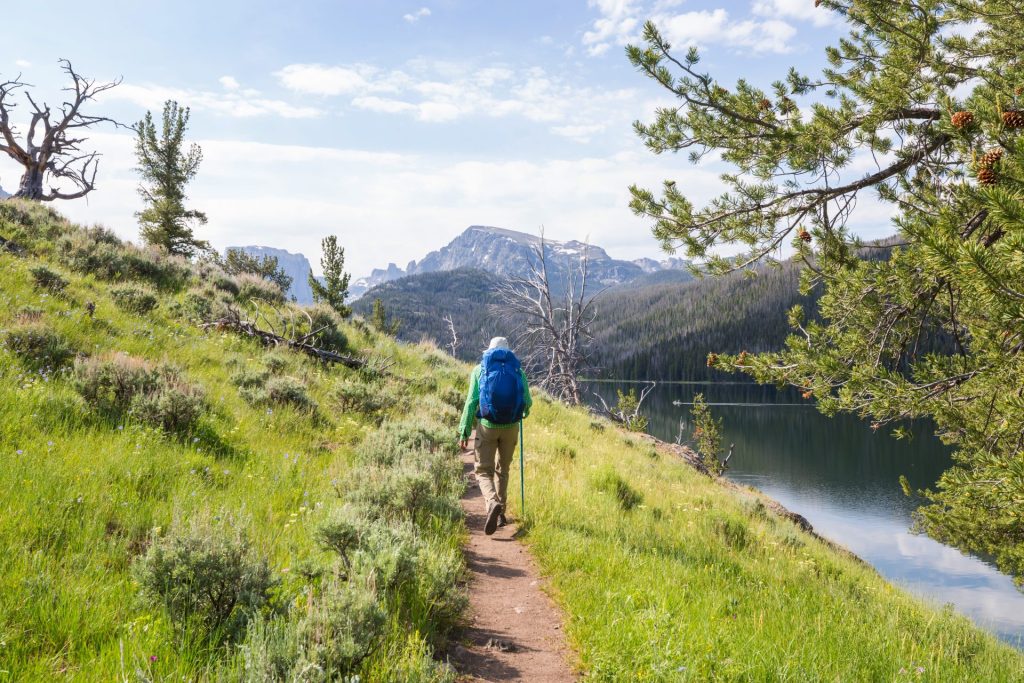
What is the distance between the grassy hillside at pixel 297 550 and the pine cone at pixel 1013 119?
3.87m

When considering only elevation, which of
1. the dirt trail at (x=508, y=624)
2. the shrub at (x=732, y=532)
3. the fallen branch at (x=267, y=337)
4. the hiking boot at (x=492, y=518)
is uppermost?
the fallen branch at (x=267, y=337)

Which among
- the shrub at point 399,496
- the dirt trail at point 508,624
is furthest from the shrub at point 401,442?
the dirt trail at point 508,624

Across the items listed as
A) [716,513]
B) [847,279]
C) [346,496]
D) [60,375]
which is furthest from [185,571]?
[716,513]

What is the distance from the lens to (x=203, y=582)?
3137mm

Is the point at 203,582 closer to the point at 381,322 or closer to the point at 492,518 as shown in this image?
the point at 492,518

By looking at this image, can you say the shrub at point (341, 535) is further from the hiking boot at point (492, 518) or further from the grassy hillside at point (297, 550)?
the hiking boot at point (492, 518)

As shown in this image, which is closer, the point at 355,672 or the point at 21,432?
the point at 355,672

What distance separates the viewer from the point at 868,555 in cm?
2934

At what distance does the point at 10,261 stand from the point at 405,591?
37.6 ft

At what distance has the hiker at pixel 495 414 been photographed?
6.86 meters

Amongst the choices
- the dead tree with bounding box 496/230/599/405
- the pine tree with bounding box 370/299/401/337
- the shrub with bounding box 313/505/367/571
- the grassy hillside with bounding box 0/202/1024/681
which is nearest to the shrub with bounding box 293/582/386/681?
the grassy hillside with bounding box 0/202/1024/681

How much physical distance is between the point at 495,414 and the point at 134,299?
29.6 ft

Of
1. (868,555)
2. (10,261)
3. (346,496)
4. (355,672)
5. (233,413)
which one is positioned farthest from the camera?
(868,555)

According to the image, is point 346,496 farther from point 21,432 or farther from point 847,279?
point 847,279
